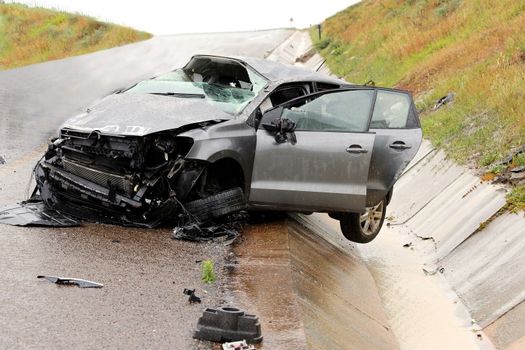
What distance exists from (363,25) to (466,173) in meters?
25.2

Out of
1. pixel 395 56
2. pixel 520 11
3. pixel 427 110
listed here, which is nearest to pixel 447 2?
pixel 395 56

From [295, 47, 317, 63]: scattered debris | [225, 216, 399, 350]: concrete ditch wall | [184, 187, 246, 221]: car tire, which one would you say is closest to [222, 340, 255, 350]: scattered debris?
[225, 216, 399, 350]: concrete ditch wall

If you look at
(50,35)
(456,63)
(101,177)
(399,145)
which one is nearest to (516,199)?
(399,145)

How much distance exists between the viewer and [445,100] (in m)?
16.5

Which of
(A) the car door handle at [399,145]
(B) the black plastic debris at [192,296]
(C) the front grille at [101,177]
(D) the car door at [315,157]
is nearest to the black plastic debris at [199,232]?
(D) the car door at [315,157]

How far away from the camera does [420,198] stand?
41.7ft

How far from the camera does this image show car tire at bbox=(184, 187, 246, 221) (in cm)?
820

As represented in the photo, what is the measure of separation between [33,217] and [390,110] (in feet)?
13.3

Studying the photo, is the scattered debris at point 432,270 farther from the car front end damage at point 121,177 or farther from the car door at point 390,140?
the car front end damage at point 121,177

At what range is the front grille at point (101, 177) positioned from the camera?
25.7ft

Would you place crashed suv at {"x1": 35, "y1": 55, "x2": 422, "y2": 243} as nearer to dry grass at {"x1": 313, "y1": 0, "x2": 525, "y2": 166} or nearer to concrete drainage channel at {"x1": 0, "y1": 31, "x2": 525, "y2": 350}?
concrete drainage channel at {"x1": 0, "y1": 31, "x2": 525, "y2": 350}

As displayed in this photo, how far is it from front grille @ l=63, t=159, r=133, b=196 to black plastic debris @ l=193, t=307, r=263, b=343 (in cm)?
259

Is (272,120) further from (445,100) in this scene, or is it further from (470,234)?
(445,100)

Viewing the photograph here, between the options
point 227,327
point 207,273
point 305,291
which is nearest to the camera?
point 227,327
